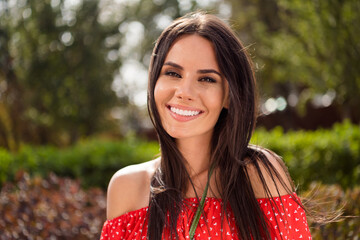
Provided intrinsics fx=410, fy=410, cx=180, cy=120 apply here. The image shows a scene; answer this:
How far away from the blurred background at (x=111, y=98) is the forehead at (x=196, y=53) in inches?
14.9

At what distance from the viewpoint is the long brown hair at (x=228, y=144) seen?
1.92 m

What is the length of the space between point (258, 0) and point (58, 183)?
14.2 metres

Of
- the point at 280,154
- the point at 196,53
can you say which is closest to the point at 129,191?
the point at 196,53

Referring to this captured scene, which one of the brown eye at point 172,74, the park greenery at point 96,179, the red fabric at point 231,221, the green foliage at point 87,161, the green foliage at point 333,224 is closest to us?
the red fabric at point 231,221

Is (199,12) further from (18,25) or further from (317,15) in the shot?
(18,25)

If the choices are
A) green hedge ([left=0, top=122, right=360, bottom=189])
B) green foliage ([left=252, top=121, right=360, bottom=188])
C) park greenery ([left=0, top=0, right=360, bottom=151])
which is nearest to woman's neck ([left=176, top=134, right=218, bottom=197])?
green hedge ([left=0, top=122, right=360, bottom=189])

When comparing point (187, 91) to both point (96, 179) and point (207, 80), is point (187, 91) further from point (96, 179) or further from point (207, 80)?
point (96, 179)

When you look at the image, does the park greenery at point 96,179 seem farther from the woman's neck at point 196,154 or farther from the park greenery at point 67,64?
the park greenery at point 67,64

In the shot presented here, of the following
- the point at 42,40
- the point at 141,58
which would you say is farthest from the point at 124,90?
the point at 42,40

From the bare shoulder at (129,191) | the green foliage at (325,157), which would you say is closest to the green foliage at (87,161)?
the green foliage at (325,157)

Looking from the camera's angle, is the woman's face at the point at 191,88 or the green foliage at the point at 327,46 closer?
the woman's face at the point at 191,88

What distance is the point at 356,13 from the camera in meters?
6.81

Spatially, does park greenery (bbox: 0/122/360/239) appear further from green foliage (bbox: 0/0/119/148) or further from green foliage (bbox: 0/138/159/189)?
green foliage (bbox: 0/0/119/148)

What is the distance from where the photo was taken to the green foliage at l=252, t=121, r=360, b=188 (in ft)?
16.9
